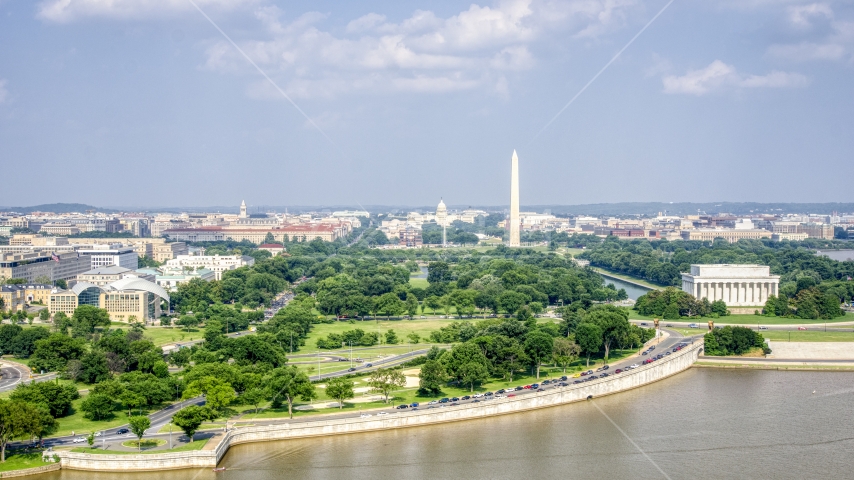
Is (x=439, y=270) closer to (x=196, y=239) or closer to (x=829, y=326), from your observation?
(x=829, y=326)

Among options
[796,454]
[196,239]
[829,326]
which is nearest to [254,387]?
[796,454]

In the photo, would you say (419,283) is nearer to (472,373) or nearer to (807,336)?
(807,336)

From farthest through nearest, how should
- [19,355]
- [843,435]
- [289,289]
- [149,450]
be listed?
[289,289] < [19,355] < [843,435] < [149,450]

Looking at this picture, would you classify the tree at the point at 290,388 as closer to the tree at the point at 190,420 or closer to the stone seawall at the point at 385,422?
the stone seawall at the point at 385,422

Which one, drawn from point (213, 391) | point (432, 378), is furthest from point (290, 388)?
point (432, 378)

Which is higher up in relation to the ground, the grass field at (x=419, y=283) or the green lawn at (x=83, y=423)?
the grass field at (x=419, y=283)

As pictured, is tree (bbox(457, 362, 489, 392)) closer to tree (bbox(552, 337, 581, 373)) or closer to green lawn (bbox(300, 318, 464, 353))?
tree (bbox(552, 337, 581, 373))

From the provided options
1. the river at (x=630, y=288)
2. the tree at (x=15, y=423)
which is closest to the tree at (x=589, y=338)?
the tree at (x=15, y=423)
